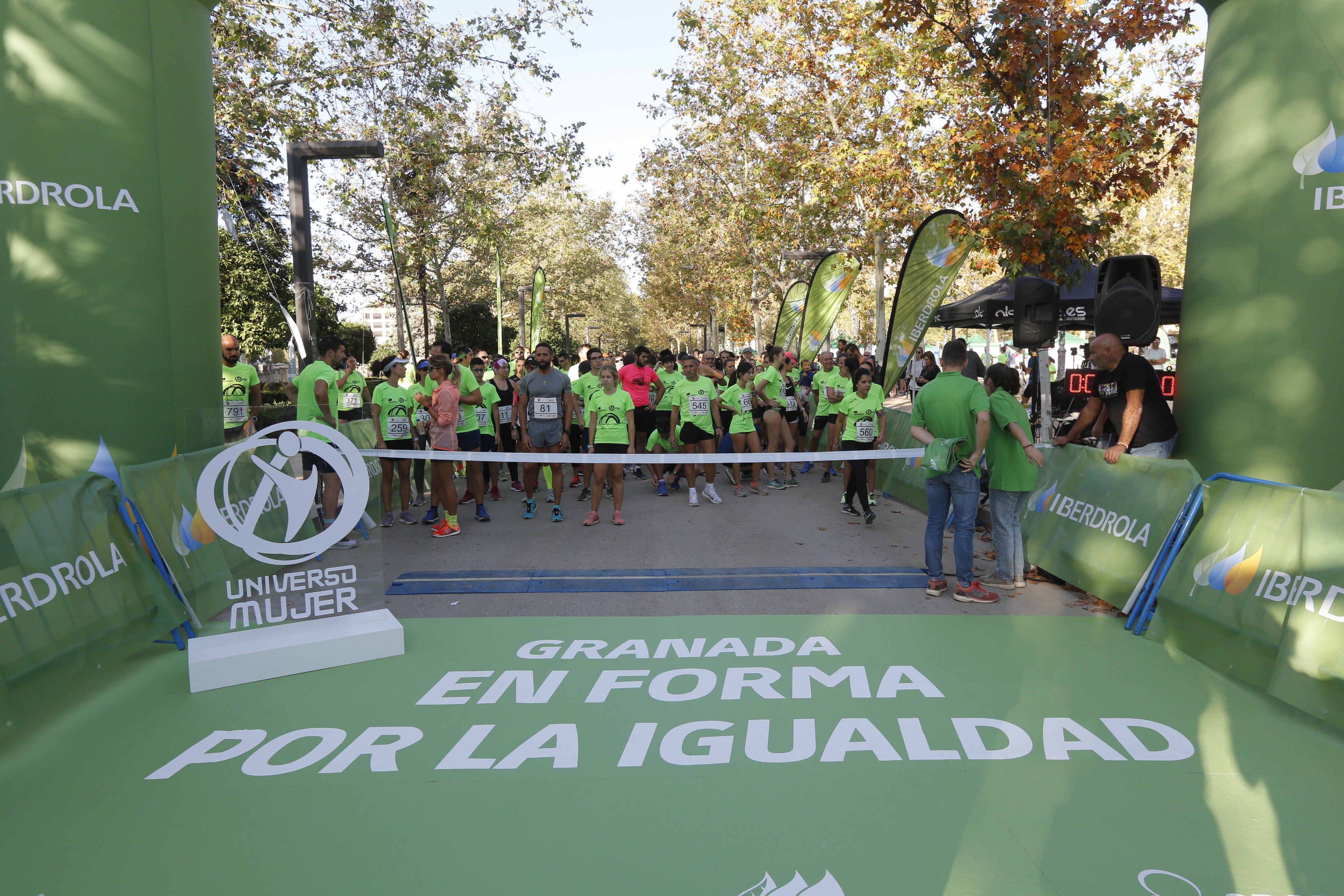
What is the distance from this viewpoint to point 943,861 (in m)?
3.16

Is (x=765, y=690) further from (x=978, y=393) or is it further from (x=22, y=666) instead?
(x=22, y=666)

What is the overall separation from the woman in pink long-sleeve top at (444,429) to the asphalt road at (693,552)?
9.2 inches

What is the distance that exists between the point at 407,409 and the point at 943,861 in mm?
7863

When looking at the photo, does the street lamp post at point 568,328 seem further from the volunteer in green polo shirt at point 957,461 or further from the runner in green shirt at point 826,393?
the volunteer in green polo shirt at point 957,461

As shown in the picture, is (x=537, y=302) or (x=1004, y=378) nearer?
(x=1004, y=378)

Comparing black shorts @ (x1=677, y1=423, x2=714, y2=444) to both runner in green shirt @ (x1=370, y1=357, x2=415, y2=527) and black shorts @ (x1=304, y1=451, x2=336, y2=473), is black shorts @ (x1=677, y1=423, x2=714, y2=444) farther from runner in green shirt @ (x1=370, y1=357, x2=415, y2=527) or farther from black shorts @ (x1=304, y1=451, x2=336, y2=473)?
black shorts @ (x1=304, y1=451, x2=336, y2=473)

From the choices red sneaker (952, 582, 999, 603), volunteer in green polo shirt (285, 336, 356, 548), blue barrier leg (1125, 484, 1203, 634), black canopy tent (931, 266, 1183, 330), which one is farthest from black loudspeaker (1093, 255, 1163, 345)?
volunteer in green polo shirt (285, 336, 356, 548)

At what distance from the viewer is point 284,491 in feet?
17.6

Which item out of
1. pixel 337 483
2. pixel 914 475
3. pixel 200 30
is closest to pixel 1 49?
pixel 200 30

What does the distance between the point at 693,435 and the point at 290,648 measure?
6.96m

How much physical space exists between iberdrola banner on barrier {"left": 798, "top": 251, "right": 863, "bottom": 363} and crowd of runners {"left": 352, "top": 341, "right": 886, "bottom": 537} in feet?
9.04

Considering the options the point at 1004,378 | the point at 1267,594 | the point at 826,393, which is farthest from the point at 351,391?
the point at 1267,594

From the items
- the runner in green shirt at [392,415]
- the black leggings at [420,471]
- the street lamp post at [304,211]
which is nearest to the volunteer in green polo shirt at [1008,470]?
the runner in green shirt at [392,415]

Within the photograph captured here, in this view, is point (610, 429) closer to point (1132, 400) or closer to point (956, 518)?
point (956, 518)
